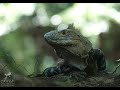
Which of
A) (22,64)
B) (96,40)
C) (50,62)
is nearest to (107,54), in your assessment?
(96,40)

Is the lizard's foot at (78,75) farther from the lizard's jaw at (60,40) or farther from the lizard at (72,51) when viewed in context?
the lizard's jaw at (60,40)

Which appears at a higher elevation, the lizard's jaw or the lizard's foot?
→ the lizard's jaw

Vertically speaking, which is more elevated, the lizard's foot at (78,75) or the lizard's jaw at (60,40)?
the lizard's jaw at (60,40)

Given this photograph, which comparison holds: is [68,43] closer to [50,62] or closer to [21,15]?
[50,62]

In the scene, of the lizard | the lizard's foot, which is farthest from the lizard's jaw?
the lizard's foot

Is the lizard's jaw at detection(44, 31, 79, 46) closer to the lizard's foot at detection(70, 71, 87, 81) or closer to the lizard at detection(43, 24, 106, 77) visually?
the lizard at detection(43, 24, 106, 77)

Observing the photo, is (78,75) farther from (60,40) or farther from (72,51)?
(60,40)

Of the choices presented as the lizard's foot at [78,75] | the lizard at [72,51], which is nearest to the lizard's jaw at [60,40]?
the lizard at [72,51]
